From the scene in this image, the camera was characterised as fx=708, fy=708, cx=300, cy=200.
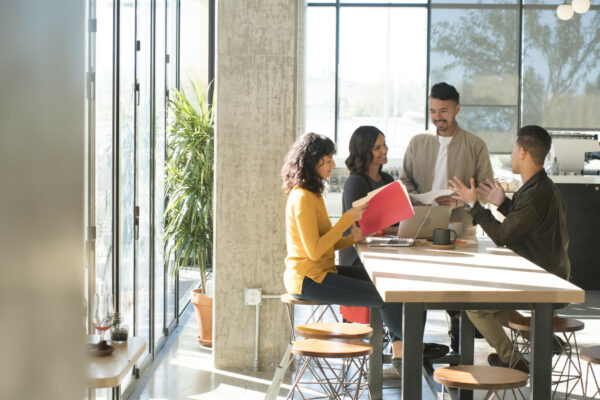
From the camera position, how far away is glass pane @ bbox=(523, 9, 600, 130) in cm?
1033

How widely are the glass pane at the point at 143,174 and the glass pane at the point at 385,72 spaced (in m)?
6.22

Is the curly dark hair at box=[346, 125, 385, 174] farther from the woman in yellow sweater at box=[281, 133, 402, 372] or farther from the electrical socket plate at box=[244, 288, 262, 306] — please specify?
the electrical socket plate at box=[244, 288, 262, 306]

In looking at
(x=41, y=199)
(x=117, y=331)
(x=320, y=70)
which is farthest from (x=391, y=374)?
(x=320, y=70)

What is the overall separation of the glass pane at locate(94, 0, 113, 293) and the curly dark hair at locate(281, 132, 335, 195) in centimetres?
92

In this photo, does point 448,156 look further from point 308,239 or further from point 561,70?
point 561,70

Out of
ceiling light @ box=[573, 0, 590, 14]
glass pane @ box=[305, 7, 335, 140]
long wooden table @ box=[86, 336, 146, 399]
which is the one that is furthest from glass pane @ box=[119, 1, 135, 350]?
glass pane @ box=[305, 7, 335, 140]

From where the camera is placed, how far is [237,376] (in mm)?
4680

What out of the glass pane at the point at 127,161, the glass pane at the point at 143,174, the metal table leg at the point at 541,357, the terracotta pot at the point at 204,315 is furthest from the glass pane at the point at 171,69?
the metal table leg at the point at 541,357

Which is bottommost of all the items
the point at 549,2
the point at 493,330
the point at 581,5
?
the point at 493,330

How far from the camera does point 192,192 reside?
5.51 metres

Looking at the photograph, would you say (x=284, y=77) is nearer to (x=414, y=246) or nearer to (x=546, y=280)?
(x=414, y=246)

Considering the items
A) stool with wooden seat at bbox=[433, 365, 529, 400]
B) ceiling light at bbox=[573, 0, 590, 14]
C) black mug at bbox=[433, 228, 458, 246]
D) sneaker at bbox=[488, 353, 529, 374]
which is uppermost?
ceiling light at bbox=[573, 0, 590, 14]

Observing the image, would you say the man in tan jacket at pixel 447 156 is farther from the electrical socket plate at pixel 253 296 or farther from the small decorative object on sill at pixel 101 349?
the small decorative object on sill at pixel 101 349

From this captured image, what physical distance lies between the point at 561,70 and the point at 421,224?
751 centimetres
